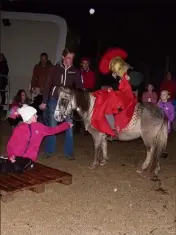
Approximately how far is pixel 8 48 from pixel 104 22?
5.13 metres

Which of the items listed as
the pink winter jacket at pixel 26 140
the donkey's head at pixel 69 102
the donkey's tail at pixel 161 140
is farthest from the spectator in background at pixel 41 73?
the pink winter jacket at pixel 26 140

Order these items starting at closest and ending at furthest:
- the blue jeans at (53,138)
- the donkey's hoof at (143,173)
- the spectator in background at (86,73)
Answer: the donkey's hoof at (143,173), the blue jeans at (53,138), the spectator in background at (86,73)

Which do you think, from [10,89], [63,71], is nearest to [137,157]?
[63,71]

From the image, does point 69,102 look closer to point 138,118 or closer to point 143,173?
point 138,118

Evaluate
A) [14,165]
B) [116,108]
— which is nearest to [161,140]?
[116,108]

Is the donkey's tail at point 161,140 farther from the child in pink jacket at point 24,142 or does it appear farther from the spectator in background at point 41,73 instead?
the spectator in background at point 41,73

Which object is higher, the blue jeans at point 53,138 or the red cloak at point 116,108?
the red cloak at point 116,108

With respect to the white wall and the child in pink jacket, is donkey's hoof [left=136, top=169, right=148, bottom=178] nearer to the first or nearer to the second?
the child in pink jacket

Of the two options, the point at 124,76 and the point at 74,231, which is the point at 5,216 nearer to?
the point at 74,231

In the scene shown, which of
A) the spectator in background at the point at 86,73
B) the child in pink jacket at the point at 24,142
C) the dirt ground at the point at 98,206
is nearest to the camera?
the dirt ground at the point at 98,206

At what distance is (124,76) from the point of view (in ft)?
20.2

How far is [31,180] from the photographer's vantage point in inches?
200

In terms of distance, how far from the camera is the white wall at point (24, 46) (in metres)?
12.1

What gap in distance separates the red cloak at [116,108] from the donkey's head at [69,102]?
23 centimetres
